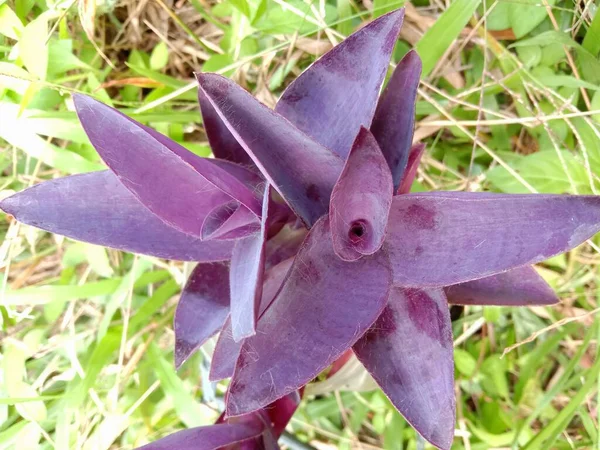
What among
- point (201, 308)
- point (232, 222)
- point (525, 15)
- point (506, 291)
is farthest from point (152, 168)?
point (525, 15)

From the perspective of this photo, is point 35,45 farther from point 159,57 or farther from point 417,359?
point 417,359

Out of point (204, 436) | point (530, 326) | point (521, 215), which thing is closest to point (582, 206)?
point (521, 215)

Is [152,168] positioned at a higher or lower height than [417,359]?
higher

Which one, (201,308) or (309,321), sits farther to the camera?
(201,308)

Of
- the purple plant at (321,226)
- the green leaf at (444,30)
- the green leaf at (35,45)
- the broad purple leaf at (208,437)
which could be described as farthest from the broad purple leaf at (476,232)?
the green leaf at (35,45)

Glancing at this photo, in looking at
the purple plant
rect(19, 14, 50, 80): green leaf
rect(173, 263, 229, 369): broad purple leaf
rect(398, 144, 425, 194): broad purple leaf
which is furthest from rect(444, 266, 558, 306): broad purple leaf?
rect(19, 14, 50, 80): green leaf

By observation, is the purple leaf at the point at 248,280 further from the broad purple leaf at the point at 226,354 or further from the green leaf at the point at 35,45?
the green leaf at the point at 35,45

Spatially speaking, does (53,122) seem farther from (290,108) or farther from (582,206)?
(582,206)
